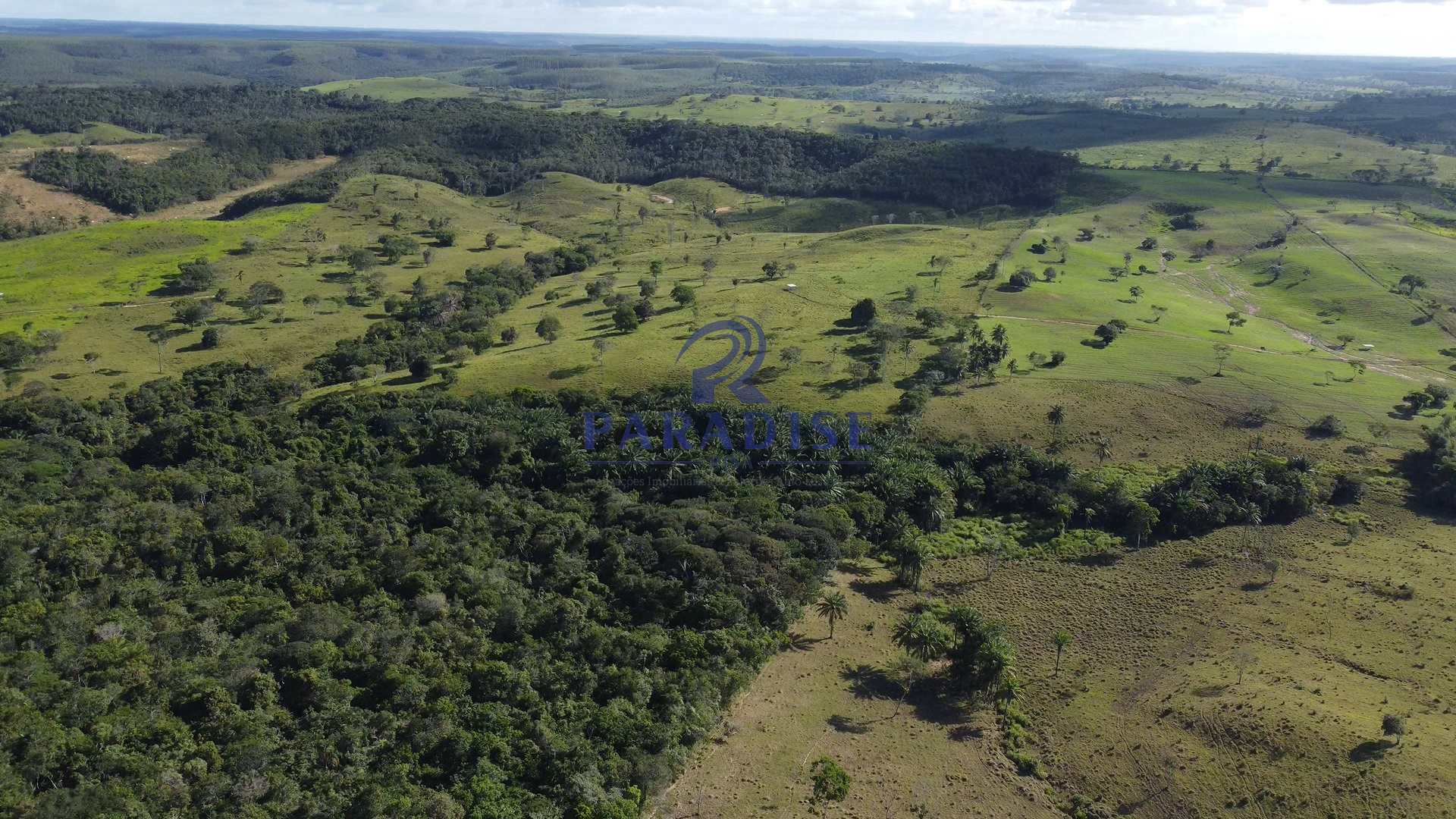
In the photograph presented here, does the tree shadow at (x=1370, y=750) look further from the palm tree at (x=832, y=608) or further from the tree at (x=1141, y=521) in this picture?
the palm tree at (x=832, y=608)

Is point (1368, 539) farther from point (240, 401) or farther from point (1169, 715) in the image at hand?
point (240, 401)

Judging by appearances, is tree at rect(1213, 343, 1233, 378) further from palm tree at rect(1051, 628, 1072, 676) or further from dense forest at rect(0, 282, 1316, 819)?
palm tree at rect(1051, 628, 1072, 676)

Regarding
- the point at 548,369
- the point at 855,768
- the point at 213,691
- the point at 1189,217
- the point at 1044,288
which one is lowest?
the point at 855,768

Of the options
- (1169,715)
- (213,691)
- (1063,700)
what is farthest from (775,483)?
(213,691)

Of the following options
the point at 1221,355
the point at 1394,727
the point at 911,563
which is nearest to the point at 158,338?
the point at 911,563

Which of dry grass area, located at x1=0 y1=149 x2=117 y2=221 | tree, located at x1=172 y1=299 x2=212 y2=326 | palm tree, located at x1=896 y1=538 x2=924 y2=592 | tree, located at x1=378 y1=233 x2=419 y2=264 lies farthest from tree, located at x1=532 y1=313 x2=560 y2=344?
dry grass area, located at x1=0 y1=149 x2=117 y2=221

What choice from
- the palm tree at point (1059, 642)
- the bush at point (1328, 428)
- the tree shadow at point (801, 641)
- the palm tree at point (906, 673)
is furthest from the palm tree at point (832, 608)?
the bush at point (1328, 428)

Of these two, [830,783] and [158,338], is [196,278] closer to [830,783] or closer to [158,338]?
[158,338]
